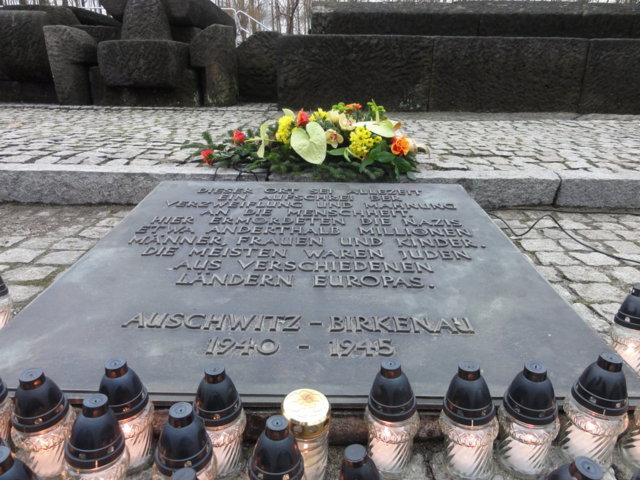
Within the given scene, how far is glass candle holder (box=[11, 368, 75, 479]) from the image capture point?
4.21 ft

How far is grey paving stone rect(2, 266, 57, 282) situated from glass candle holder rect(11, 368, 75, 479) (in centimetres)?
172

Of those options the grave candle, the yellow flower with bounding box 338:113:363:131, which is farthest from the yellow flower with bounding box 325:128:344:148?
the grave candle

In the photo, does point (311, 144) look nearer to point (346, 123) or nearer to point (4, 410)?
point (346, 123)

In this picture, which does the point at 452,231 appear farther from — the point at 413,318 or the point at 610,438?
the point at 610,438

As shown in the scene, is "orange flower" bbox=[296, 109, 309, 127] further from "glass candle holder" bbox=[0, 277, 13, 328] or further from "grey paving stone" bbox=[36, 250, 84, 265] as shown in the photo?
"glass candle holder" bbox=[0, 277, 13, 328]

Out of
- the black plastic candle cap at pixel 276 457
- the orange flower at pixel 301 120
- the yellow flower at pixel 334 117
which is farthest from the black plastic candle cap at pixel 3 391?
the yellow flower at pixel 334 117

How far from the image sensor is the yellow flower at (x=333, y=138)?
156 inches

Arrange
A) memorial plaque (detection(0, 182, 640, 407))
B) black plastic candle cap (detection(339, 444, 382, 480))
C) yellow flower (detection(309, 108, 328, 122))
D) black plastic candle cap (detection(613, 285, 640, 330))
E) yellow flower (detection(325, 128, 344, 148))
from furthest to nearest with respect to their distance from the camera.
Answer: yellow flower (detection(309, 108, 328, 122)) < yellow flower (detection(325, 128, 344, 148)) < black plastic candle cap (detection(613, 285, 640, 330)) < memorial plaque (detection(0, 182, 640, 407)) < black plastic candle cap (detection(339, 444, 382, 480))

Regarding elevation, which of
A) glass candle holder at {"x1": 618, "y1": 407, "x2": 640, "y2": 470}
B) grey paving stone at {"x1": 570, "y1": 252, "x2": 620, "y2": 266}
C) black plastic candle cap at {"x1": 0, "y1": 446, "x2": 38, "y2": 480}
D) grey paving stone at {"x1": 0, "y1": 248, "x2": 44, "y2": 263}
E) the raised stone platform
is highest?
black plastic candle cap at {"x1": 0, "y1": 446, "x2": 38, "y2": 480}

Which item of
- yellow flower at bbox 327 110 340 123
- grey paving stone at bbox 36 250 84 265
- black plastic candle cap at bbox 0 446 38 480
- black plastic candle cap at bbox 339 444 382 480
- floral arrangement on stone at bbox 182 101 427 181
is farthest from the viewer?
yellow flower at bbox 327 110 340 123

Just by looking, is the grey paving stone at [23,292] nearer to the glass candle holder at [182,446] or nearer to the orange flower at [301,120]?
the glass candle holder at [182,446]

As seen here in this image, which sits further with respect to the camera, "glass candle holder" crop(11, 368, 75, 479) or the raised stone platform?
the raised stone platform

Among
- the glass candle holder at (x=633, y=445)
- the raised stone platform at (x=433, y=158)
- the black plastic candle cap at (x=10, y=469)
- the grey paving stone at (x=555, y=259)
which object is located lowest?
the grey paving stone at (x=555, y=259)

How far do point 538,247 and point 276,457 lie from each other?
2.78m
